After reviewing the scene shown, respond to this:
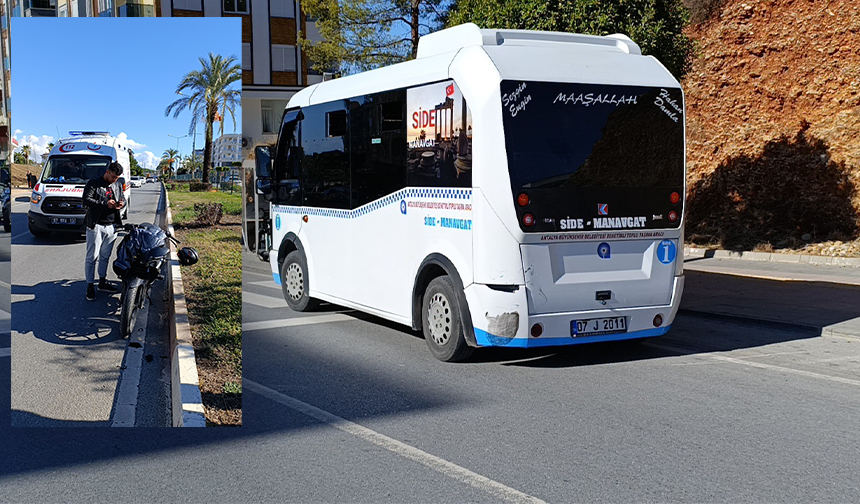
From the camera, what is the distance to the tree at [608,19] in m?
14.3

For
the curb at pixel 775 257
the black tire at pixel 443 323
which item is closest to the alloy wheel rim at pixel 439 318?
the black tire at pixel 443 323

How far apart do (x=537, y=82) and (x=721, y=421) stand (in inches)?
130

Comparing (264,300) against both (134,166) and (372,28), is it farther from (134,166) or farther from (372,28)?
(372,28)

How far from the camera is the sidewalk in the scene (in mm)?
10531

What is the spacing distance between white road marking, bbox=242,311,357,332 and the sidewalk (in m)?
4.66

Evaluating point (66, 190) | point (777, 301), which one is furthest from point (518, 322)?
point (777, 301)

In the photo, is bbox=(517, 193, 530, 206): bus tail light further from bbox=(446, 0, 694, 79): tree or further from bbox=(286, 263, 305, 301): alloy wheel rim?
bbox=(446, 0, 694, 79): tree

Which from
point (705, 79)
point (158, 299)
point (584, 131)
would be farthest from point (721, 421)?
point (705, 79)

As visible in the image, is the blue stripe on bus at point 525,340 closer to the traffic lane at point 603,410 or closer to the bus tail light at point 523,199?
the traffic lane at point 603,410

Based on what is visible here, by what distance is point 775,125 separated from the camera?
66.4 feet

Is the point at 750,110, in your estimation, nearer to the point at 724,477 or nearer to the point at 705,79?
the point at 705,79

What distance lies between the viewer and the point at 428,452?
5445mm

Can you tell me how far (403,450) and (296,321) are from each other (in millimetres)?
5085

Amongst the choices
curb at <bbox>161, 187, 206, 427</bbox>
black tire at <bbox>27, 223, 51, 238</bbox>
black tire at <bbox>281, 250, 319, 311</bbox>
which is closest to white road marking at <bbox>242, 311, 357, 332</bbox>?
black tire at <bbox>281, 250, 319, 311</bbox>
